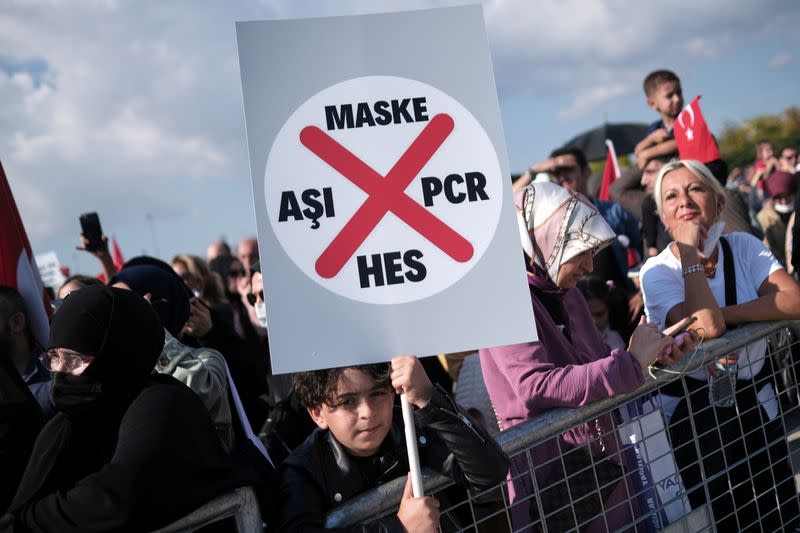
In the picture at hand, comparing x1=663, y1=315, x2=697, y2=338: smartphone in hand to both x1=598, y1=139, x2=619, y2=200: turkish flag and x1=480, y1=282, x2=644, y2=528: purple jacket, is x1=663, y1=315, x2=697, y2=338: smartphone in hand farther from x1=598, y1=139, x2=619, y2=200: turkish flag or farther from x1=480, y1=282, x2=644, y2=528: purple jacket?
x1=598, y1=139, x2=619, y2=200: turkish flag

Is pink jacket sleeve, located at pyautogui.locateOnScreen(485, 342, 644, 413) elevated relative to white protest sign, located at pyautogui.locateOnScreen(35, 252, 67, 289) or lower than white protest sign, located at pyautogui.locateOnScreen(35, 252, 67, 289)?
lower

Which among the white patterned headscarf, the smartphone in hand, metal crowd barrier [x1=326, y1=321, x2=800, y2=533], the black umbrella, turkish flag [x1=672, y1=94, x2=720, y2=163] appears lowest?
metal crowd barrier [x1=326, y1=321, x2=800, y2=533]

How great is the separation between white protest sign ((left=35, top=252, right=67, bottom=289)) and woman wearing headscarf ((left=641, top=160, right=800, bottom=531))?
7.08 m

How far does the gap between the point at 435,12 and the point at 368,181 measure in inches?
19.5

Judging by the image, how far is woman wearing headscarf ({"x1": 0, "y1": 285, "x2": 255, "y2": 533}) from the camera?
5.96 ft

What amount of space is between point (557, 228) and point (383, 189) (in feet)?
3.13

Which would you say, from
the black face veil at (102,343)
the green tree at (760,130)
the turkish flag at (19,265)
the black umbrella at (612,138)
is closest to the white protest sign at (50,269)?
the turkish flag at (19,265)

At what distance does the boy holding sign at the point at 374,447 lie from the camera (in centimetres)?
194

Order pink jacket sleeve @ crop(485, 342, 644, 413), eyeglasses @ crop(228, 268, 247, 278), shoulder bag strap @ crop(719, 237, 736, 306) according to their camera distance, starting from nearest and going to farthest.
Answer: pink jacket sleeve @ crop(485, 342, 644, 413), shoulder bag strap @ crop(719, 237, 736, 306), eyeglasses @ crop(228, 268, 247, 278)

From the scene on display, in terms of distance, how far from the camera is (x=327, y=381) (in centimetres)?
228

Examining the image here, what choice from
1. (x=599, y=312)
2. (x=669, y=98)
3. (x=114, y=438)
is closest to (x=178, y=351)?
(x=114, y=438)

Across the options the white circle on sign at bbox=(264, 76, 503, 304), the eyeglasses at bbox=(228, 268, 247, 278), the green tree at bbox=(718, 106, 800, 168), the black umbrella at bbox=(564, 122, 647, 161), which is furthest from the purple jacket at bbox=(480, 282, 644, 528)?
the green tree at bbox=(718, 106, 800, 168)

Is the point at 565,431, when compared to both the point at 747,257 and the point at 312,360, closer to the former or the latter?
the point at 312,360

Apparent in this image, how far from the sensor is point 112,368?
215 centimetres
